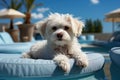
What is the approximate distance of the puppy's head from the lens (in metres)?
3.28

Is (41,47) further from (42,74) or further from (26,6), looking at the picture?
(26,6)

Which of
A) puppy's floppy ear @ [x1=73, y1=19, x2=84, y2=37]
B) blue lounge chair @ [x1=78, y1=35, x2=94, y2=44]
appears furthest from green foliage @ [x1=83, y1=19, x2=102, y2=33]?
puppy's floppy ear @ [x1=73, y1=19, x2=84, y2=37]

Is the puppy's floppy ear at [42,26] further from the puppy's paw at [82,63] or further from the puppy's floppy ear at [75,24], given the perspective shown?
the puppy's paw at [82,63]

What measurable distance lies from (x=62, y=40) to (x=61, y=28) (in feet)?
0.50

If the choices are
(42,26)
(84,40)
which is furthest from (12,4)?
(42,26)

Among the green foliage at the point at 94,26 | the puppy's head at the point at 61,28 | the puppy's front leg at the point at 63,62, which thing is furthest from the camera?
the green foliage at the point at 94,26

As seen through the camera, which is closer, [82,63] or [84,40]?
[82,63]

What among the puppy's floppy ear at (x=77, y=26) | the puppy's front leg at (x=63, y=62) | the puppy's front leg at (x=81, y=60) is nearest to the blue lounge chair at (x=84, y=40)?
the puppy's floppy ear at (x=77, y=26)

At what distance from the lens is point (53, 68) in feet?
10.8

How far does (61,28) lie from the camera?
337 cm

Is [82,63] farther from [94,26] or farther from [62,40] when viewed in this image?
[94,26]

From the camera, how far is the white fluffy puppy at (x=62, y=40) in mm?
3250

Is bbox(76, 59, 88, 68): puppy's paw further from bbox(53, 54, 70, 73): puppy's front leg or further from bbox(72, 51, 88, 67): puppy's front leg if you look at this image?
bbox(53, 54, 70, 73): puppy's front leg

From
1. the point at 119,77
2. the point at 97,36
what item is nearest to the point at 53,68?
the point at 119,77
